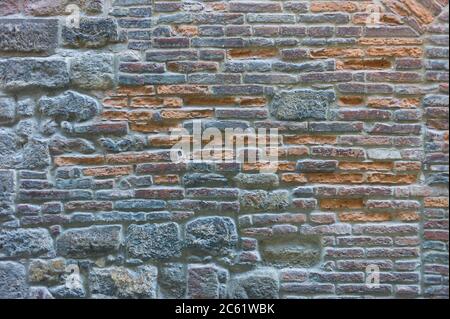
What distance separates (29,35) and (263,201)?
1523 millimetres

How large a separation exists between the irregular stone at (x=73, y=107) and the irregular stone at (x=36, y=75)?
9 cm

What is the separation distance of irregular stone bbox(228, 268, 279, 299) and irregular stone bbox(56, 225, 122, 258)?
2.19 ft

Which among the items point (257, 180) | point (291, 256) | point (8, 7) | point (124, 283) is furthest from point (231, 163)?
point (8, 7)

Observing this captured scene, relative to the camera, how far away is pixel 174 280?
8.84 feet

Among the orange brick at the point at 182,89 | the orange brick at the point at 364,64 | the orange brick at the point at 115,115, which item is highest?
the orange brick at the point at 364,64

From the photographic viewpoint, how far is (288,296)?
106 inches

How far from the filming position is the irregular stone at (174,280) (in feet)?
8.84

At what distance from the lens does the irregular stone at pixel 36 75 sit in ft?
8.98

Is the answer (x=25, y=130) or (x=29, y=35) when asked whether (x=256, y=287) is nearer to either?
(x=25, y=130)

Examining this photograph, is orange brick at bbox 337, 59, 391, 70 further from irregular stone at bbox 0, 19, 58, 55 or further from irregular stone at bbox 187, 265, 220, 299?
irregular stone at bbox 0, 19, 58, 55

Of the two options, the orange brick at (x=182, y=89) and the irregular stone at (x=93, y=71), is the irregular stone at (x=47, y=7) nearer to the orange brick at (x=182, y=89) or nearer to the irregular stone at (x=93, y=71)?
the irregular stone at (x=93, y=71)

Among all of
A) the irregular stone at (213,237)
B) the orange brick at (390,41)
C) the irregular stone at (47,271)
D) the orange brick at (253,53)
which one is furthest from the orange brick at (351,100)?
the irregular stone at (47,271)

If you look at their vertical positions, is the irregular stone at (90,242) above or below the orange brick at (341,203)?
below

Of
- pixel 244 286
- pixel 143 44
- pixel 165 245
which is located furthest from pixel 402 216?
pixel 143 44
